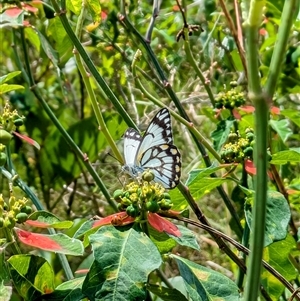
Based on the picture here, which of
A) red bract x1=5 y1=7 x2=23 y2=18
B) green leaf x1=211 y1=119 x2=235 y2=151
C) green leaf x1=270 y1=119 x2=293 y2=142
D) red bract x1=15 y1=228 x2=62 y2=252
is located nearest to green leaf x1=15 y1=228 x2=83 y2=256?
red bract x1=15 y1=228 x2=62 y2=252

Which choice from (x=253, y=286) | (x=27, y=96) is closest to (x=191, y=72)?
(x=27, y=96)

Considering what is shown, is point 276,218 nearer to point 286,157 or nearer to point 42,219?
point 286,157

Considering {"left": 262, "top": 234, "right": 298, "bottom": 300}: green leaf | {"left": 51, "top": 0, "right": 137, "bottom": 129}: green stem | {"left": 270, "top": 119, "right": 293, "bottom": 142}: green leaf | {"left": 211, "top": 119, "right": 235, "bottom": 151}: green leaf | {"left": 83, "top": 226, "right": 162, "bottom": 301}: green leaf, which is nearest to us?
{"left": 83, "top": 226, "right": 162, "bottom": 301}: green leaf

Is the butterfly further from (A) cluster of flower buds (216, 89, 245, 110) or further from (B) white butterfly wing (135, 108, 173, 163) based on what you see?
(A) cluster of flower buds (216, 89, 245, 110)

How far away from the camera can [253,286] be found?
1.64 ft

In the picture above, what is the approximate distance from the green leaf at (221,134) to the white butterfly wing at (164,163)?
30 cm

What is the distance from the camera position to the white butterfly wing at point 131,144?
1.08 metres

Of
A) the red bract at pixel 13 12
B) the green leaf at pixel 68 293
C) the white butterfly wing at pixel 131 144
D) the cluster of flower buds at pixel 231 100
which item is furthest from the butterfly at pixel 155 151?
the red bract at pixel 13 12

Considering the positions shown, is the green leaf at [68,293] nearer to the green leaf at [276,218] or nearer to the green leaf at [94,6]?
the green leaf at [276,218]

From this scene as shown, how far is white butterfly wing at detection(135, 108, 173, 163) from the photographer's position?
1059mm

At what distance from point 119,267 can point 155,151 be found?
39cm

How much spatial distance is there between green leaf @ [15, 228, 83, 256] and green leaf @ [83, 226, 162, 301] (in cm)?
5

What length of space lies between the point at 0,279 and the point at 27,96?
1.83 meters

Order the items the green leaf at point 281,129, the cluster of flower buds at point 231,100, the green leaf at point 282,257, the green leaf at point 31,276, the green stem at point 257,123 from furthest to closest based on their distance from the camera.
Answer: the green leaf at point 281,129 < the cluster of flower buds at point 231,100 < the green leaf at point 282,257 < the green leaf at point 31,276 < the green stem at point 257,123
